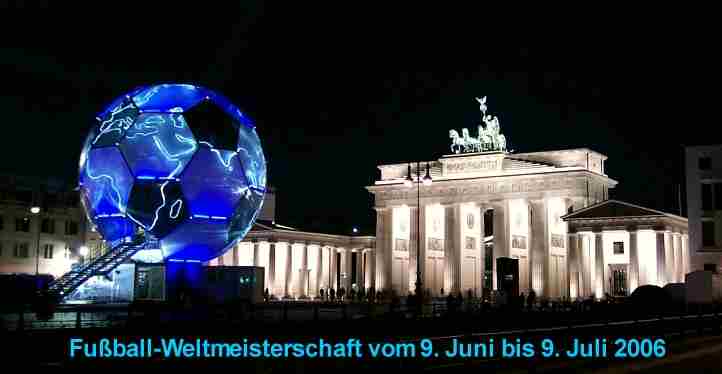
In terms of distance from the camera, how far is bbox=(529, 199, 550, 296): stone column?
88500 millimetres

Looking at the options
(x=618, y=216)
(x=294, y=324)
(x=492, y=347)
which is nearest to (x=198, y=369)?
(x=492, y=347)

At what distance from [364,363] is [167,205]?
16446 millimetres

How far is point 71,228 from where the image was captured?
3762 inches

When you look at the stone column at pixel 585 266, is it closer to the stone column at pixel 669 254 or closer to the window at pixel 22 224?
the stone column at pixel 669 254

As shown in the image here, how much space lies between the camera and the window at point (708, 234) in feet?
A: 241

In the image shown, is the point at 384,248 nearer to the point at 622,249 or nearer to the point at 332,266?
the point at 332,266

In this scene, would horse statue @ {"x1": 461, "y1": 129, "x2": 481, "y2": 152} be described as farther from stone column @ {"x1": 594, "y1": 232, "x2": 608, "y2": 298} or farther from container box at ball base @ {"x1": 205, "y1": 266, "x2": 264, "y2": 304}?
container box at ball base @ {"x1": 205, "y1": 266, "x2": 264, "y2": 304}

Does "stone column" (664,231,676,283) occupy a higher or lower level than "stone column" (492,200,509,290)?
lower

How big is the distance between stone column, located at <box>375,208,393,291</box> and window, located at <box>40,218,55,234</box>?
34278mm

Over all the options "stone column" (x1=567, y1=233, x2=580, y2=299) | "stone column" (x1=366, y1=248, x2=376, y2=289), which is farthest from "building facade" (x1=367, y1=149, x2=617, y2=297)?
"stone column" (x1=366, y1=248, x2=376, y2=289)

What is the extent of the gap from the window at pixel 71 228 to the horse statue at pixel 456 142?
133 feet

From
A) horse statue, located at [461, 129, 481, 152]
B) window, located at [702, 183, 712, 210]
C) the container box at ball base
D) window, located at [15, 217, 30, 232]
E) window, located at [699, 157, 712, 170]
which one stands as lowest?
the container box at ball base

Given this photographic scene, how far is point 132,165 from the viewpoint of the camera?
1436 inches

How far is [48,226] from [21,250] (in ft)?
14.0
